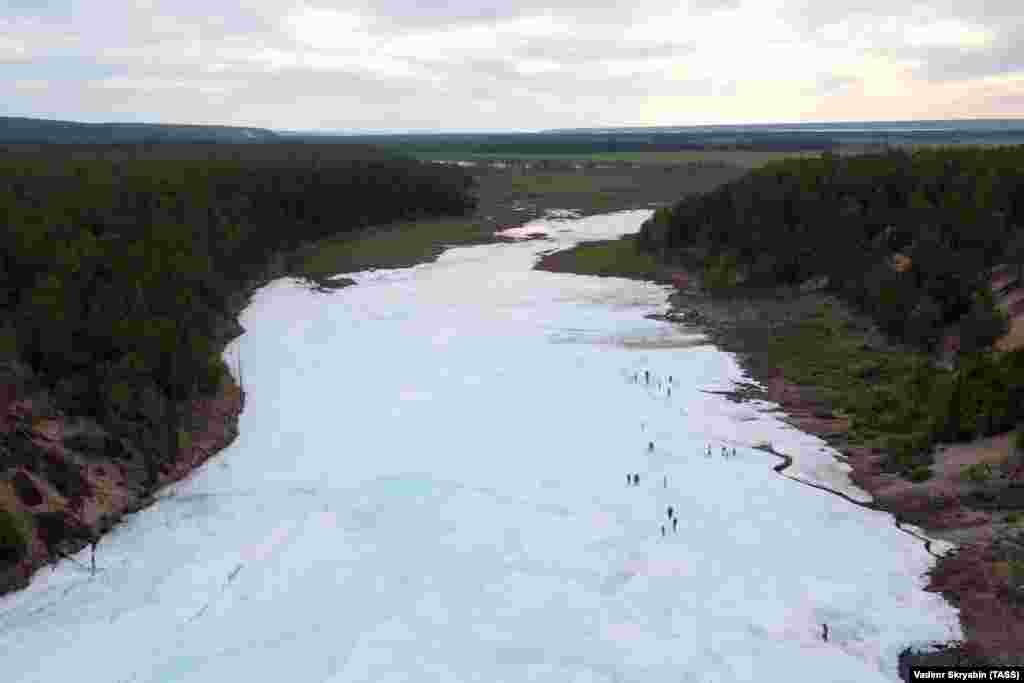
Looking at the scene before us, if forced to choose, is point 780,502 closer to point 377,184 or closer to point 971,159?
point 971,159

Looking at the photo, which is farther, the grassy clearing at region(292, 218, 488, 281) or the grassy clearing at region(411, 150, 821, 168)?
the grassy clearing at region(411, 150, 821, 168)

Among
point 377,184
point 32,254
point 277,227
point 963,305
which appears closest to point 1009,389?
point 963,305

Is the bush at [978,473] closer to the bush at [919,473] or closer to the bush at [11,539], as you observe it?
the bush at [919,473]

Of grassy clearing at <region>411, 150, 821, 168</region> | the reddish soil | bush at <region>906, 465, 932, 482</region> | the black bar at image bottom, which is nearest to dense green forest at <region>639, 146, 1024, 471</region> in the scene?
bush at <region>906, 465, 932, 482</region>

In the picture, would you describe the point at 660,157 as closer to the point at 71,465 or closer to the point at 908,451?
the point at 908,451

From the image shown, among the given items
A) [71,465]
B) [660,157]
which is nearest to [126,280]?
[71,465]

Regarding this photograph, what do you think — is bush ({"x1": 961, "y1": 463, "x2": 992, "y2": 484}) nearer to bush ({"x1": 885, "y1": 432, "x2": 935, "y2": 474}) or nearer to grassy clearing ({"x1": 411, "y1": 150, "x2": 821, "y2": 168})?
bush ({"x1": 885, "y1": 432, "x2": 935, "y2": 474})

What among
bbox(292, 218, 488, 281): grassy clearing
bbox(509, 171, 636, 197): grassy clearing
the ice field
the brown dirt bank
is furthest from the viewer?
bbox(509, 171, 636, 197): grassy clearing
